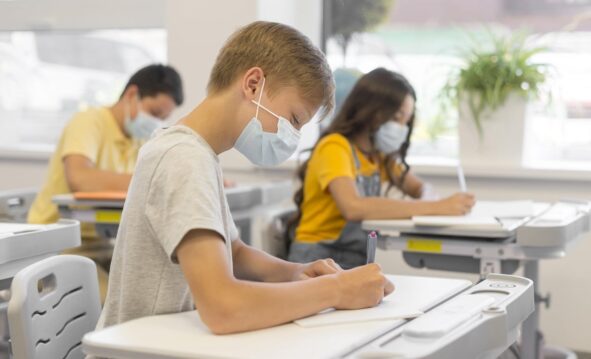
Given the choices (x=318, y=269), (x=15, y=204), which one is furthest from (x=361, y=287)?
(x=15, y=204)

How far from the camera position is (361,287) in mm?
1547

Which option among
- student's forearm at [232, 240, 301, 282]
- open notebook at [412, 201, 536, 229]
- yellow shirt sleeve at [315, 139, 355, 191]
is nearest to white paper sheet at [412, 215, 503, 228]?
open notebook at [412, 201, 536, 229]

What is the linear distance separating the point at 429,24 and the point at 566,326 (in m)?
1.52

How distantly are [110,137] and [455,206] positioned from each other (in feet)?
4.59

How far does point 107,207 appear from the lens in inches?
126

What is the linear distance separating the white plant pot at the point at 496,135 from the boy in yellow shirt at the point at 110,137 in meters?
1.27

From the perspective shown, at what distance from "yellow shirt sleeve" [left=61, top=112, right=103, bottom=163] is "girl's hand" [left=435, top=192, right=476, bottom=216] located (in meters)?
1.32

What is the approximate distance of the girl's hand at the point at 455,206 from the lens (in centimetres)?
294

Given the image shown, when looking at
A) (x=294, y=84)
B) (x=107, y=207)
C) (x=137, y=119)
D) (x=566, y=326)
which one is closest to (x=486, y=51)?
(x=566, y=326)

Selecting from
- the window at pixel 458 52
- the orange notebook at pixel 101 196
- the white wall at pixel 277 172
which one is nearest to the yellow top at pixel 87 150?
the orange notebook at pixel 101 196

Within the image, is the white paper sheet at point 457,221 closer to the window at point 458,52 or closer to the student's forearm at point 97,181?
the student's forearm at point 97,181

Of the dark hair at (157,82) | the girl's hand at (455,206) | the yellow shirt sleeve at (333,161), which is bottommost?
the girl's hand at (455,206)

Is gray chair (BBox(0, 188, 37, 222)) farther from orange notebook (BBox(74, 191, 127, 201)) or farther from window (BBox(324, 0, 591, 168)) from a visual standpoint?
window (BBox(324, 0, 591, 168))

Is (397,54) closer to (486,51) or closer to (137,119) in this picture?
(486,51)
